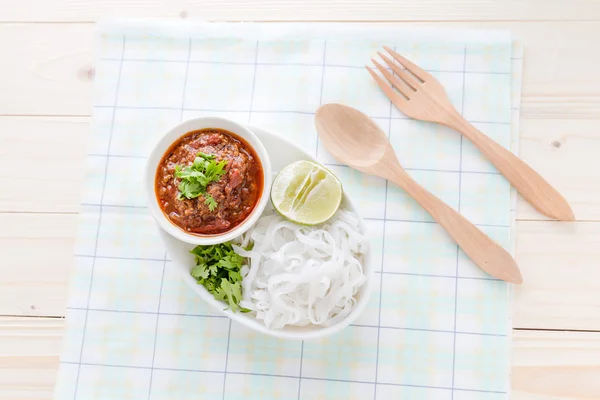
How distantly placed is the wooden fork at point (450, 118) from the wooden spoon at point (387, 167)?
16 cm

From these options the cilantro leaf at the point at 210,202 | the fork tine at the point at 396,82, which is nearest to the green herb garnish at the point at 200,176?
the cilantro leaf at the point at 210,202

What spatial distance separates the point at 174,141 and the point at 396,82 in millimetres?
798

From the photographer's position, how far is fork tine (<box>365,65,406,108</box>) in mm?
2056

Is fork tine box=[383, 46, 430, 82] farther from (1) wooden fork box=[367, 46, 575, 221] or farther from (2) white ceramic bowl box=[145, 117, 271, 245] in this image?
(2) white ceramic bowl box=[145, 117, 271, 245]

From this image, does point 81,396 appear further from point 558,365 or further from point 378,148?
point 558,365

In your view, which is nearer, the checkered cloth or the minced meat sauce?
the minced meat sauce

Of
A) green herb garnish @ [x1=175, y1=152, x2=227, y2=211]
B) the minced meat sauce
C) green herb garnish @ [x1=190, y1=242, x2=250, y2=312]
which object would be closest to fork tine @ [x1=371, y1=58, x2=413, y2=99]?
the minced meat sauce

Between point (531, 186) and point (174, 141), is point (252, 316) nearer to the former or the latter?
point (174, 141)

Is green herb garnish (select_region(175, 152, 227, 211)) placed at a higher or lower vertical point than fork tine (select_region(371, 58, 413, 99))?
lower

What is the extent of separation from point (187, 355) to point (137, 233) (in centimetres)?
44

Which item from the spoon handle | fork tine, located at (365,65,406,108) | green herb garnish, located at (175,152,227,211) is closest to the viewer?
green herb garnish, located at (175,152,227,211)

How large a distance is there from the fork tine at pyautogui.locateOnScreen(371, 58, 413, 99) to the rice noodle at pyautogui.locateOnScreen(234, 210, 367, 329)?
1.74ft

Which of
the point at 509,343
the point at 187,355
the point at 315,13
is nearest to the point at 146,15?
the point at 315,13

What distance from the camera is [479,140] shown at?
2.01m
